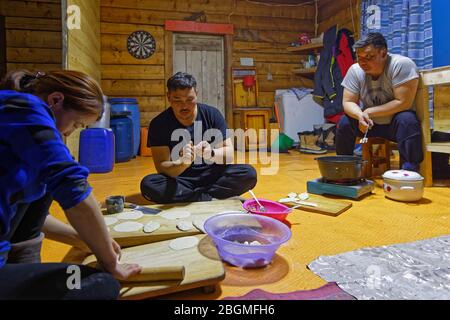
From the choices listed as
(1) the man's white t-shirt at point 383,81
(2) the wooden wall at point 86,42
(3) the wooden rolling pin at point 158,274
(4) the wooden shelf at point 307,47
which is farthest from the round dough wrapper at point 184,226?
(4) the wooden shelf at point 307,47

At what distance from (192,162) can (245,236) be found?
68 cm

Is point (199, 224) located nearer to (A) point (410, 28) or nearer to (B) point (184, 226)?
(B) point (184, 226)

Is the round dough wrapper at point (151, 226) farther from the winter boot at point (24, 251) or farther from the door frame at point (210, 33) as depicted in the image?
the door frame at point (210, 33)

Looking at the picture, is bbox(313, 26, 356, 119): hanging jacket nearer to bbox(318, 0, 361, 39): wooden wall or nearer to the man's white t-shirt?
bbox(318, 0, 361, 39): wooden wall

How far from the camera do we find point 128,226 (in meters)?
1.31

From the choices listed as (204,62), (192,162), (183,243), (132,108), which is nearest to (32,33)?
(132,108)

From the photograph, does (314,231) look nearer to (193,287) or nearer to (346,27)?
(193,287)

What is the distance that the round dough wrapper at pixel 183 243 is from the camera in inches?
45.0

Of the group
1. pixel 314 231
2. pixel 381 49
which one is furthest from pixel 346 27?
pixel 314 231

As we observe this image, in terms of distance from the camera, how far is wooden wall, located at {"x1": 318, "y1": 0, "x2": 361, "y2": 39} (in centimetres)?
438

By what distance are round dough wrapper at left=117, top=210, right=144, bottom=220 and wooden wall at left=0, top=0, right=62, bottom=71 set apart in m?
3.47

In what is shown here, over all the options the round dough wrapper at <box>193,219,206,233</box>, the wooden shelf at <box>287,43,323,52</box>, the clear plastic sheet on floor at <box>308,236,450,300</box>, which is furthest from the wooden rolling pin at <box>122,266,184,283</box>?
the wooden shelf at <box>287,43,323,52</box>
